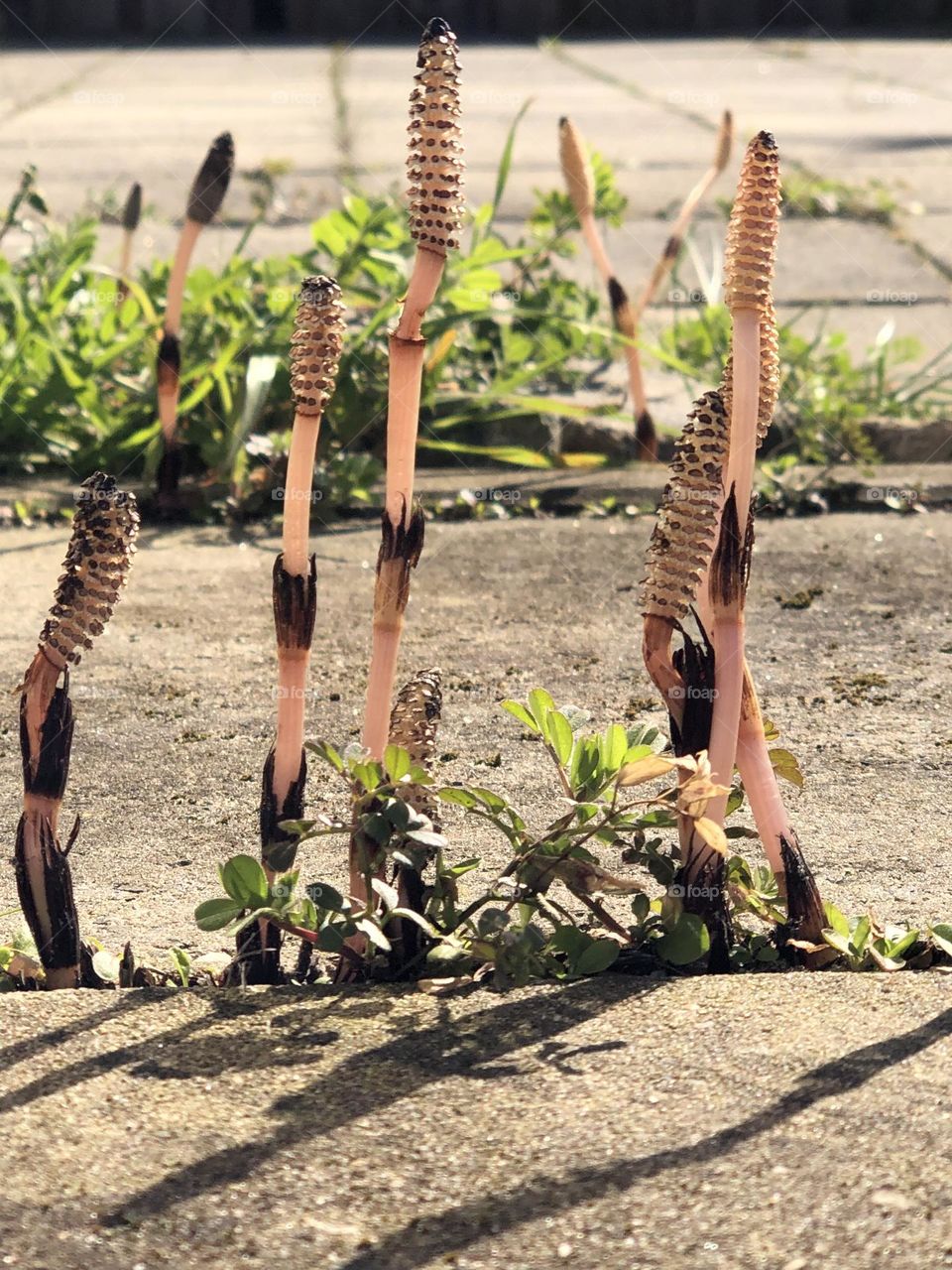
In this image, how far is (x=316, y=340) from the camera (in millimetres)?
1808

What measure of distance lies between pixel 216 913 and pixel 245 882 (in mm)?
42

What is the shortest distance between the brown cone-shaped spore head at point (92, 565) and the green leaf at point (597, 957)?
0.59 m

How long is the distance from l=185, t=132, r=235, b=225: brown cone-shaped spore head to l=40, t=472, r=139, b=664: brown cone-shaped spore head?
1.97 metres

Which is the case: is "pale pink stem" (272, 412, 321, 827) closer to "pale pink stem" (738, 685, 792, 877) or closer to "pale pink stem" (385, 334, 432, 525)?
"pale pink stem" (385, 334, 432, 525)

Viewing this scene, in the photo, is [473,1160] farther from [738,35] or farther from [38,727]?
[738,35]

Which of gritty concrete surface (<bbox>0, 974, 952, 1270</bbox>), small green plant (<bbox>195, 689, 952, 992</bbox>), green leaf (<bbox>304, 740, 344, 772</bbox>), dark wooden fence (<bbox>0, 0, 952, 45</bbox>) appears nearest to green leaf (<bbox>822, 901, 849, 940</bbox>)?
small green plant (<bbox>195, 689, 952, 992</bbox>)

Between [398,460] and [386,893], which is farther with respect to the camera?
[398,460]

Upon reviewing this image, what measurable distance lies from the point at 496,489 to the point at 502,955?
238 centimetres

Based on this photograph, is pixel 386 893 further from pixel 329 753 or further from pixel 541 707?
pixel 541 707

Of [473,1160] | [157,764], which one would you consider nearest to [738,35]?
[157,764]

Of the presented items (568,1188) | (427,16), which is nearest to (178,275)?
(568,1188)

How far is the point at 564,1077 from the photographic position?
5.56 feet

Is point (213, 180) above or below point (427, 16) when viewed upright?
below

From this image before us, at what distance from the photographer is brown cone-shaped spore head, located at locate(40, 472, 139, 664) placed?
1.78 meters
